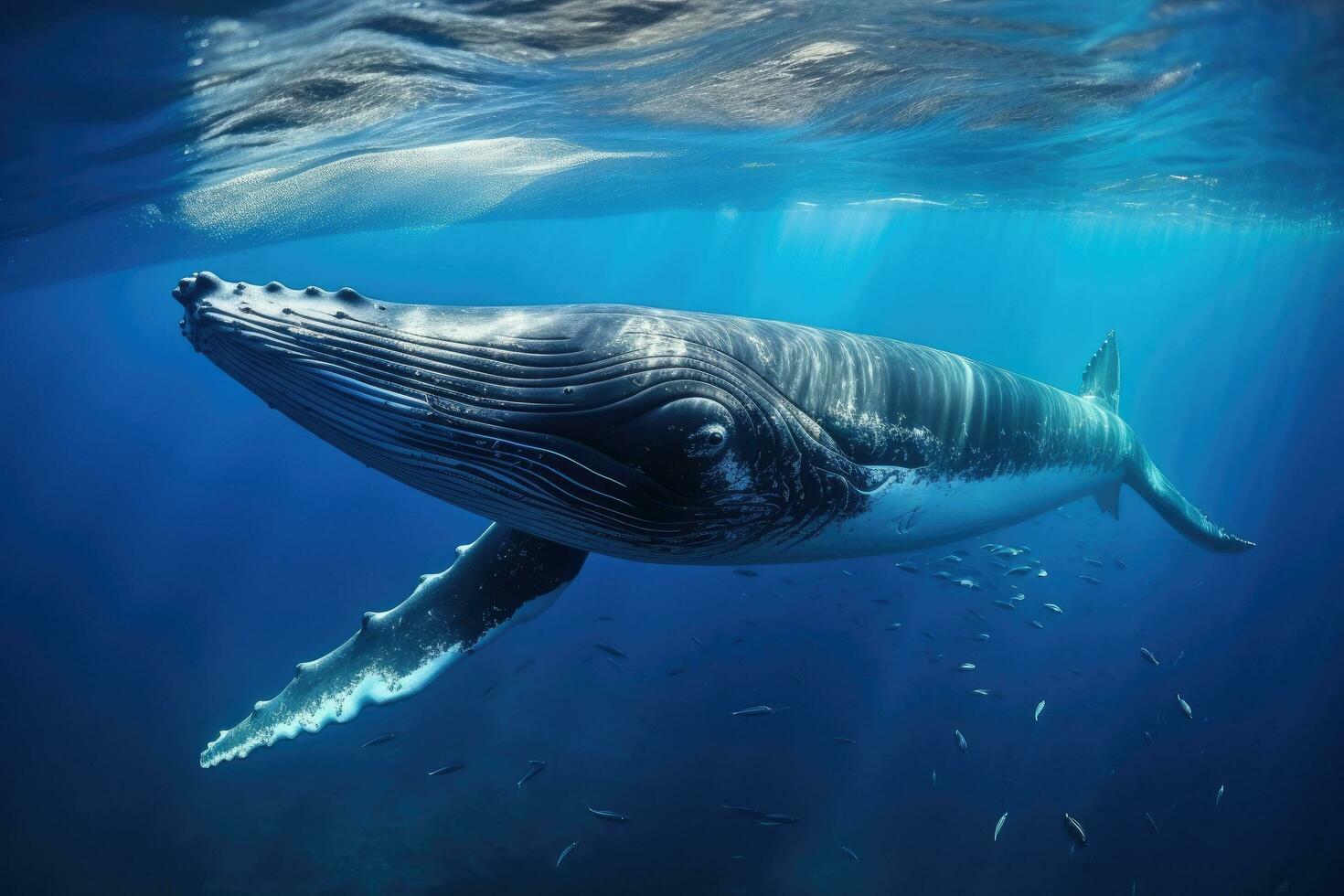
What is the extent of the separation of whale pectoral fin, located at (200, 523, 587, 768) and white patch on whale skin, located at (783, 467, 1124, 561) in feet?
5.22

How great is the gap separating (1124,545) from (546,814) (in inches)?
1198

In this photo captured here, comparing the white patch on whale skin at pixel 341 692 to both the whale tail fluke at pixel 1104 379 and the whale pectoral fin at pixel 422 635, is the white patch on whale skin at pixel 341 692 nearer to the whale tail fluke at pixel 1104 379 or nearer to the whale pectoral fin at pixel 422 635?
the whale pectoral fin at pixel 422 635

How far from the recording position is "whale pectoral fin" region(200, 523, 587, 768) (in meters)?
4.19

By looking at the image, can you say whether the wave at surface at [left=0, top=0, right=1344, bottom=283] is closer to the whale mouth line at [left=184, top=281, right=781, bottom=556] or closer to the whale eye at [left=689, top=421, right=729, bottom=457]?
the whale mouth line at [left=184, top=281, right=781, bottom=556]

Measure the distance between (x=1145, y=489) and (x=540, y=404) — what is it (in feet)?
30.0

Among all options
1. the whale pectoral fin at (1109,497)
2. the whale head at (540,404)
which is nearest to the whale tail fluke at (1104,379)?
the whale pectoral fin at (1109,497)

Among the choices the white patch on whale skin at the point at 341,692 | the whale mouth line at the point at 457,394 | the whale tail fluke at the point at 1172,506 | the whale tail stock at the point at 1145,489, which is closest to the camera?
the whale mouth line at the point at 457,394

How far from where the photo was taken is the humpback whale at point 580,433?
2973 mm

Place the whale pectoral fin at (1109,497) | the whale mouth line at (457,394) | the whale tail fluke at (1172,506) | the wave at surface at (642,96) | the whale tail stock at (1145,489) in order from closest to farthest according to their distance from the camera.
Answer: the whale mouth line at (457,394)
the wave at surface at (642,96)
the whale tail fluke at (1172,506)
the whale tail stock at (1145,489)
the whale pectoral fin at (1109,497)

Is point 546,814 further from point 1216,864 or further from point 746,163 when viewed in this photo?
point 746,163

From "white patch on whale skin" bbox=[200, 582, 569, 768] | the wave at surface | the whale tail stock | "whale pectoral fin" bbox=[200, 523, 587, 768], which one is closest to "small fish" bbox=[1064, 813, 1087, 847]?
the whale tail stock

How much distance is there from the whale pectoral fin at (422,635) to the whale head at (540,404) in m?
0.67

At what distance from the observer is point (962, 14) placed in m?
9.24

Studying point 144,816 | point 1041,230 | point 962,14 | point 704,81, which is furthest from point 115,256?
point 1041,230
